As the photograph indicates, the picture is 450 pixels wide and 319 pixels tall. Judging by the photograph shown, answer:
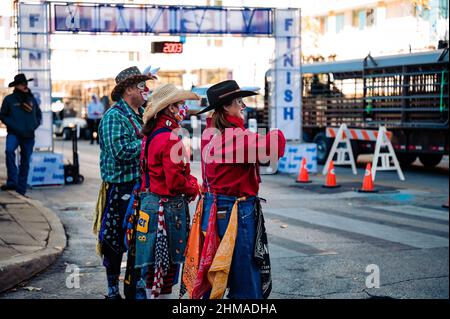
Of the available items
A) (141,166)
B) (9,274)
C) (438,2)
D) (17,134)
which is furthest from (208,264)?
(438,2)

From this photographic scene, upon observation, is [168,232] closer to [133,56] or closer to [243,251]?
[243,251]

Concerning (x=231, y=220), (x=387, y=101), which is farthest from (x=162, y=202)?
(x=387, y=101)

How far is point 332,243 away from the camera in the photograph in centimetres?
943

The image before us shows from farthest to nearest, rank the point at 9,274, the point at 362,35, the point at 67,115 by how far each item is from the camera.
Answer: the point at 362,35
the point at 67,115
the point at 9,274

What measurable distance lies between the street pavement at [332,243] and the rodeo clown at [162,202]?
49.9 inches

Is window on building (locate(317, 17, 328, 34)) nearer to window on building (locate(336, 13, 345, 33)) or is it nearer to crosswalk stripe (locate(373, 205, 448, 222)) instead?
window on building (locate(336, 13, 345, 33))

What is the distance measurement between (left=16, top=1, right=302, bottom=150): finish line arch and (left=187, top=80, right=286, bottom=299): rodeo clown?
33.9ft

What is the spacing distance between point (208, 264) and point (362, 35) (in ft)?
146

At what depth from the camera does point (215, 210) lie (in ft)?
17.8

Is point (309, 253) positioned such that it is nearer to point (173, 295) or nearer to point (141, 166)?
point (173, 295)

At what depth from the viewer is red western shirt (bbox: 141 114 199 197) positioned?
5.71 meters

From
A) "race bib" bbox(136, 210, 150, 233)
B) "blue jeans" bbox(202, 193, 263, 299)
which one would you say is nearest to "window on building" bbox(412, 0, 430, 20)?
"race bib" bbox(136, 210, 150, 233)

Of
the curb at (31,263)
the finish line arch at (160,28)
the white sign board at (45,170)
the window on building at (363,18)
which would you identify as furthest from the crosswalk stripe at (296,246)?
the window on building at (363,18)

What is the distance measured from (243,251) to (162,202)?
2.71ft
